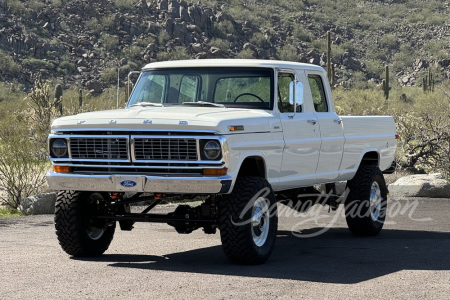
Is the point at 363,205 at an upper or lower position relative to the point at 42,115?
upper

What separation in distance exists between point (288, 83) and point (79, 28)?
2012 inches

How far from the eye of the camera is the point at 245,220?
9000 millimetres

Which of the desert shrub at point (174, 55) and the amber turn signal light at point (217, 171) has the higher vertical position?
the amber turn signal light at point (217, 171)

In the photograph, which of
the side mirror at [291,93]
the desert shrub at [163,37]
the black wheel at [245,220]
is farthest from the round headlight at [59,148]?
the desert shrub at [163,37]

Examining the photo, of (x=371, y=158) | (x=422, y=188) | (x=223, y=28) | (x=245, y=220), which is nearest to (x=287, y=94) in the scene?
(x=245, y=220)

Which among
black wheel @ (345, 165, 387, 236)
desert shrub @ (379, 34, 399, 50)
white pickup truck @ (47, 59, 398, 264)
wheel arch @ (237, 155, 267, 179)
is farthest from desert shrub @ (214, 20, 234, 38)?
wheel arch @ (237, 155, 267, 179)

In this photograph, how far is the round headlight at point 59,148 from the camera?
9578 millimetres

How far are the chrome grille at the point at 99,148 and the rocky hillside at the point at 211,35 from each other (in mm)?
43768

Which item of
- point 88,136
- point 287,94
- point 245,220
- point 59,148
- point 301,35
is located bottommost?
point 301,35

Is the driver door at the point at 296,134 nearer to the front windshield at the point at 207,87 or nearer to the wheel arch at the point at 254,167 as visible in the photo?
the front windshield at the point at 207,87

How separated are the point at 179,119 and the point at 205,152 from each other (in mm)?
431

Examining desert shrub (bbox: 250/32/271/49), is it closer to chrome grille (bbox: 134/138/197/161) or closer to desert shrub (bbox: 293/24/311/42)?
desert shrub (bbox: 293/24/311/42)

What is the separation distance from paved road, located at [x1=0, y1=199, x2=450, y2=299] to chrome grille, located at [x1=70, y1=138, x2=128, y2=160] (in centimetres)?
114

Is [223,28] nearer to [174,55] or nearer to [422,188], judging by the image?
[174,55]
